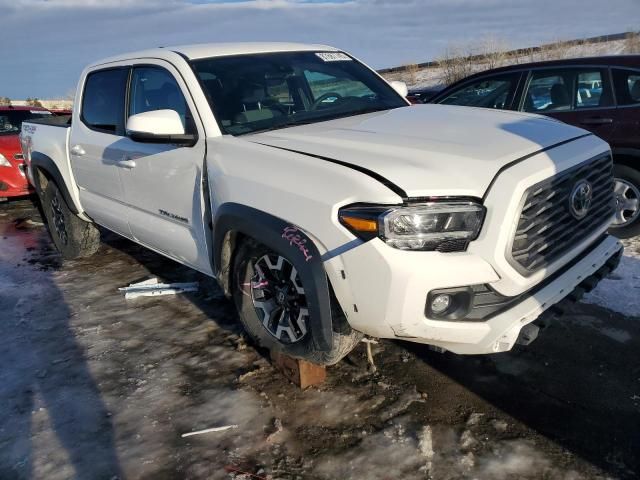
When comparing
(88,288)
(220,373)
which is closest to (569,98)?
(220,373)

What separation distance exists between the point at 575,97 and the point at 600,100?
0.25 metres

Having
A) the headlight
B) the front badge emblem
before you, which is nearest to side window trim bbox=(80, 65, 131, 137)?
the headlight

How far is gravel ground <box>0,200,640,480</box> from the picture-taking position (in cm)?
266

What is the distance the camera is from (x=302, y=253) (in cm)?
268

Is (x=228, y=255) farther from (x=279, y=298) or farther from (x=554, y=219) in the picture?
(x=554, y=219)

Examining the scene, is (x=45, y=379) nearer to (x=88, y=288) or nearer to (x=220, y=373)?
(x=220, y=373)

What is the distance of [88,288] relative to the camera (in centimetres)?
519

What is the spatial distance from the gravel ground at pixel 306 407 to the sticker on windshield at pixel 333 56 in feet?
6.97

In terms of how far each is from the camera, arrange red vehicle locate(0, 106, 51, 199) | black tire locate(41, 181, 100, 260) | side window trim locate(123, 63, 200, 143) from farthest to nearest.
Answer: red vehicle locate(0, 106, 51, 199), black tire locate(41, 181, 100, 260), side window trim locate(123, 63, 200, 143)

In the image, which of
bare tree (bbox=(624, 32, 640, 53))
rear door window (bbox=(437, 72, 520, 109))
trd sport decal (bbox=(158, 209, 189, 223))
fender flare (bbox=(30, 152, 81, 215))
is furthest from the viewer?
bare tree (bbox=(624, 32, 640, 53))

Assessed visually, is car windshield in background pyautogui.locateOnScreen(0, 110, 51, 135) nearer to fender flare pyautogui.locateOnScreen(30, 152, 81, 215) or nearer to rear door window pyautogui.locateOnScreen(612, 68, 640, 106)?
fender flare pyautogui.locateOnScreen(30, 152, 81, 215)

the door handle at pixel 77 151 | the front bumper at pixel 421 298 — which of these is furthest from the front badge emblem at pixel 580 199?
the door handle at pixel 77 151

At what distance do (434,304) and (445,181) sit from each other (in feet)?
1.81

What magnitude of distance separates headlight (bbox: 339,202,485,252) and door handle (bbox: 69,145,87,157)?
339cm
